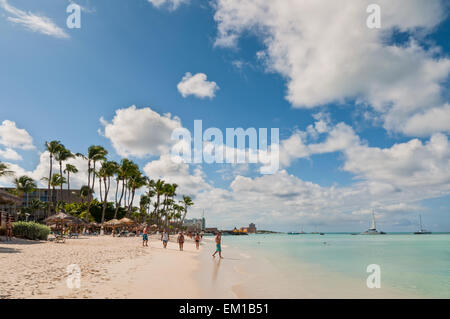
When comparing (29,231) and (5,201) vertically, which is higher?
(5,201)

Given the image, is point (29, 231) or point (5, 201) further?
point (29, 231)

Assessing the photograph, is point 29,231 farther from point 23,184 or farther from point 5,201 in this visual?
point 23,184

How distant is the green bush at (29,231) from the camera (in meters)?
23.9

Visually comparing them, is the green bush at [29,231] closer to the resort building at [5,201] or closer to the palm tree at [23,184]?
the resort building at [5,201]

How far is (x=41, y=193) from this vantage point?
A: 122 metres

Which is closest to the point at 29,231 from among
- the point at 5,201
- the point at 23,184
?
the point at 5,201

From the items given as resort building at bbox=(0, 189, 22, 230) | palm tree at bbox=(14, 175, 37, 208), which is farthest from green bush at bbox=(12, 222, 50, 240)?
palm tree at bbox=(14, 175, 37, 208)

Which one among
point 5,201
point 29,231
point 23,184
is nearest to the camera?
point 5,201

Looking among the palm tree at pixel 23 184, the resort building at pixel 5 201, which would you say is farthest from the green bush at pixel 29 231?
the palm tree at pixel 23 184

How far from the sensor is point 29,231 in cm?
2464
